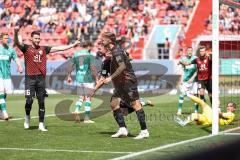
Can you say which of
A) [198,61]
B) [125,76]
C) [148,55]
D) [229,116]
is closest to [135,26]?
[148,55]

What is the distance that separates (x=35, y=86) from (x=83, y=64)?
9.67ft

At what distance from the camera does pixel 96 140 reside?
1174 centimetres

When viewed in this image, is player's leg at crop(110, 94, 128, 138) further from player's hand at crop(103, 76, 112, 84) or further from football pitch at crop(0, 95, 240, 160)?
player's hand at crop(103, 76, 112, 84)

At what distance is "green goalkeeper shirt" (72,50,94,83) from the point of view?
1645cm

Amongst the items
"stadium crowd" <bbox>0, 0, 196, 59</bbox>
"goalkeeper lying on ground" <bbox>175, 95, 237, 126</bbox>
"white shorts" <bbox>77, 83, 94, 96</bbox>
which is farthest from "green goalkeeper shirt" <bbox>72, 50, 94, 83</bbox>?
"stadium crowd" <bbox>0, 0, 196, 59</bbox>

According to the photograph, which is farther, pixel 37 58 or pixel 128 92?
pixel 37 58

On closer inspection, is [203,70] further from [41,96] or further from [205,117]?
[41,96]

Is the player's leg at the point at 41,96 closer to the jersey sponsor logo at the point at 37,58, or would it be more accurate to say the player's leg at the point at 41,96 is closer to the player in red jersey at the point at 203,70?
the jersey sponsor logo at the point at 37,58

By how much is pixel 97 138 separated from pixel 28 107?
2410 mm

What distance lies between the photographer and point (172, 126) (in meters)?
14.6

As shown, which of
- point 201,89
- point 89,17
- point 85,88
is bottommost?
point 201,89

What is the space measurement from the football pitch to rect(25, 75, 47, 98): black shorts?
2.69 feet

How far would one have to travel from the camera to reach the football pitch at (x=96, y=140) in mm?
9609

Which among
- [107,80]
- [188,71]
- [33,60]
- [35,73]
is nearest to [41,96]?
[35,73]
